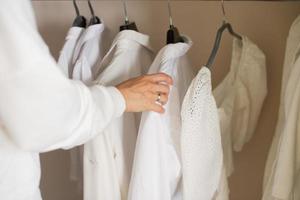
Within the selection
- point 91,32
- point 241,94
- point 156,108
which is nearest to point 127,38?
point 91,32

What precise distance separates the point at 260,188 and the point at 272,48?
1.39 feet

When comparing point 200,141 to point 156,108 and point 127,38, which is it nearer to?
point 156,108

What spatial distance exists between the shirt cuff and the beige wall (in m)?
0.40

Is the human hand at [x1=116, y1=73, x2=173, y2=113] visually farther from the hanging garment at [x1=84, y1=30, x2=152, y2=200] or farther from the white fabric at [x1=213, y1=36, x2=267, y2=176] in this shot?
the white fabric at [x1=213, y1=36, x2=267, y2=176]

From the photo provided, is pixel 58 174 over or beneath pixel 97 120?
beneath

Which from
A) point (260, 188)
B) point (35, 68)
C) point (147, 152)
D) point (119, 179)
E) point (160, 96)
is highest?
point (35, 68)

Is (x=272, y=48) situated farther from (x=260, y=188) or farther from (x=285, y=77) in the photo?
(x=260, y=188)

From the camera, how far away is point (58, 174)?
1323 mm

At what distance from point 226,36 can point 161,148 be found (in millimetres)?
433

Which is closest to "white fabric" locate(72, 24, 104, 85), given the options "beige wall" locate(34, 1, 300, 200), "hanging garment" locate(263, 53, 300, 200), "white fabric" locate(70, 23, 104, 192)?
"white fabric" locate(70, 23, 104, 192)

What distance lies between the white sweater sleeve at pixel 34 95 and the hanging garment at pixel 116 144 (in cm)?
19

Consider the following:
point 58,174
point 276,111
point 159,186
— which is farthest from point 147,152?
point 58,174

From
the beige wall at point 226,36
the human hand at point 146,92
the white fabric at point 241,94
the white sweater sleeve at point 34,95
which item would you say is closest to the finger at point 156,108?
the human hand at point 146,92

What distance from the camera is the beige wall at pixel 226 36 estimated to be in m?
0.96
